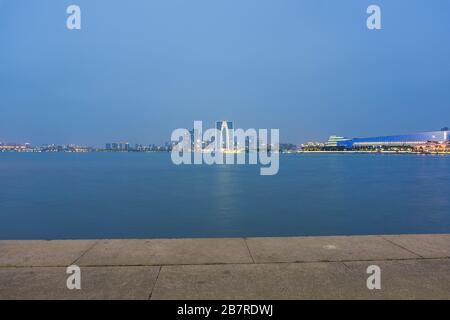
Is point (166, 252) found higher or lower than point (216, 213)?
higher

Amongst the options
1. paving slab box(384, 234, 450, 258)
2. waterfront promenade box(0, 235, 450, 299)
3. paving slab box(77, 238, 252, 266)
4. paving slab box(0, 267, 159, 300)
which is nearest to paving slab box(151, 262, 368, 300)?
waterfront promenade box(0, 235, 450, 299)

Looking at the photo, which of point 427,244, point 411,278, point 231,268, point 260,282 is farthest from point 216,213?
point 411,278

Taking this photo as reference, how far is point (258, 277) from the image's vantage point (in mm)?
4492

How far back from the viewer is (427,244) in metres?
5.87

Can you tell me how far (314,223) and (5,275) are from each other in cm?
2040

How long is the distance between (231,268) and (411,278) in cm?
240

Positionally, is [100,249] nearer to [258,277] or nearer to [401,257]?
[258,277]

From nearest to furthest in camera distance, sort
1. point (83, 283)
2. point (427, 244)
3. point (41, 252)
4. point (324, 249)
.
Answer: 1. point (83, 283)
2. point (41, 252)
3. point (324, 249)
4. point (427, 244)

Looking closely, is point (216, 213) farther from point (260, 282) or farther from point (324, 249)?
point (260, 282)

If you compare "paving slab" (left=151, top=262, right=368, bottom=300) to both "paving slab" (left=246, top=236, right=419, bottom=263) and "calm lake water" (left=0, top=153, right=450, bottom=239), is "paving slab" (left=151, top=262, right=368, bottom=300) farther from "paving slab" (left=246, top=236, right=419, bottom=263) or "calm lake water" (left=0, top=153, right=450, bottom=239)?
"calm lake water" (left=0, top=153, right=450, bottom=239)

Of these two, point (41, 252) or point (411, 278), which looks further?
point (41, 252)
